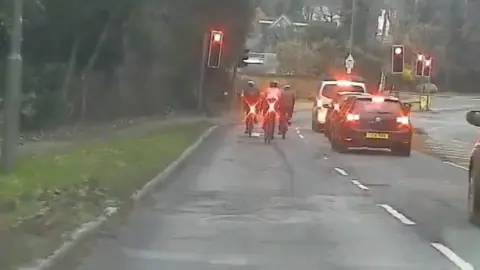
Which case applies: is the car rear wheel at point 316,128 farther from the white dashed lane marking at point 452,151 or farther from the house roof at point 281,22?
the house roof at point 281,22

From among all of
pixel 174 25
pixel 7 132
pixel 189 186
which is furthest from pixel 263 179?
pixel 174 25

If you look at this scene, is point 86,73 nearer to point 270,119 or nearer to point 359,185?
point 270,119

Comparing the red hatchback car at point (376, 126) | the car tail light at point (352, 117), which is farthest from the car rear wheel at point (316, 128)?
the car tail light at point (352, 117)

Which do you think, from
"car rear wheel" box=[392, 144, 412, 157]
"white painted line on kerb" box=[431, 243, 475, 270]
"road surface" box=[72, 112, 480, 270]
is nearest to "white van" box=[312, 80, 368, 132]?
"car rear wheel" box=[392, 144, 412, 157]

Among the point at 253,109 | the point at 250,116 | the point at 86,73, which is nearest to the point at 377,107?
the point at 253,109

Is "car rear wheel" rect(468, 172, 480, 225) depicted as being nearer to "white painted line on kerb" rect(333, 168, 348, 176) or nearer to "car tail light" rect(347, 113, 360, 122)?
"white painted line on kerb" rect(333, 168, 348, 176)

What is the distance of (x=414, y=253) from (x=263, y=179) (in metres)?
8.85

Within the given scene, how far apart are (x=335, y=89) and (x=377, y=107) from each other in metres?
11.0

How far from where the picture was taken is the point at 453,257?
1097 cm

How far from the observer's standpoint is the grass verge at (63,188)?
10.4m

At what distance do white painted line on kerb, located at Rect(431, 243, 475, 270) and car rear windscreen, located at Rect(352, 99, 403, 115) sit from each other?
53.3ft

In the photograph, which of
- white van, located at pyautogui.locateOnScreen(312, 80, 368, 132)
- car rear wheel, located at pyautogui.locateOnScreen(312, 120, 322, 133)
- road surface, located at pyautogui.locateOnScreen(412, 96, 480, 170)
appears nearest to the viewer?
road surface, located at pyautogui.locateOnScreen(412, 96, 480, 170)

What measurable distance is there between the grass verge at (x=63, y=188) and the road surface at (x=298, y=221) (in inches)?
18.5

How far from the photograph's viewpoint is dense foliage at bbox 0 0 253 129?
28359 mm
